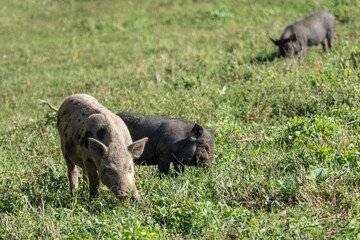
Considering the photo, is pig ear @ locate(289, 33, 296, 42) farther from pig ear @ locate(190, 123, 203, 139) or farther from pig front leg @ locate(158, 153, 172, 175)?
pig front leg @ locate(158, 153, 172, 175)

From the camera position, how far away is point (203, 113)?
29.3 ft

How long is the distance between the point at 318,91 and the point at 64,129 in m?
4.69

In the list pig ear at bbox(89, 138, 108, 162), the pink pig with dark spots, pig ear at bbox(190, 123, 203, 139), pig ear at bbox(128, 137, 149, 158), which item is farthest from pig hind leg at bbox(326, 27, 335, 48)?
pig ear at bbox(89, 138, 108, 162)

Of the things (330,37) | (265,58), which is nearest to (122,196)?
(265,58)

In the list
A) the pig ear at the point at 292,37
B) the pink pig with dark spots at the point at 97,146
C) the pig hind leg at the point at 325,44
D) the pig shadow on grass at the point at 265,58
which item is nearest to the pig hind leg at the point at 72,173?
the pink pig with dark spots at the point at 97,146

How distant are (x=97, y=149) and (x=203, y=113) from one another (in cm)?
371

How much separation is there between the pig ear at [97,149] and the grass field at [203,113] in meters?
0.55

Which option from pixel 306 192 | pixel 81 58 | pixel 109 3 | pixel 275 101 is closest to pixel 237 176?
pixel 306 192

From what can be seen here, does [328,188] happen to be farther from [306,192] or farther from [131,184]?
[131,184]

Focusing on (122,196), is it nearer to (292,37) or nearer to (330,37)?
(292,37)

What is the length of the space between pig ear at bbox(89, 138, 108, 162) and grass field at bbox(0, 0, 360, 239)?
1.80 feet

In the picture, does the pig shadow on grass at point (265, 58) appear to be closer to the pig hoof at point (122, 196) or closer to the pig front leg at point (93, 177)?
the pig front leg at point (93, 177)

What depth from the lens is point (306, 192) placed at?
5113 millimetres

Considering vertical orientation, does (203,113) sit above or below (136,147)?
below
